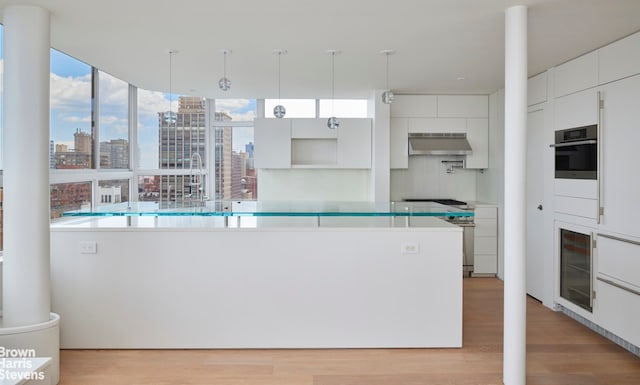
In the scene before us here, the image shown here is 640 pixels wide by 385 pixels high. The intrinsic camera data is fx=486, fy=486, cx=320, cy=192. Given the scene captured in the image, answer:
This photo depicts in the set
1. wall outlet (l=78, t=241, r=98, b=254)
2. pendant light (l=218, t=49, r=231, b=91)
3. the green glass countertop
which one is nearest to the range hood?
the green glass countertop

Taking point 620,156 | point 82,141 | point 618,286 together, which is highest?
point 82,141

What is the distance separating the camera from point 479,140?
649 centimetres

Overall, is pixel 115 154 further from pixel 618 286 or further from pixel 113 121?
pixel 618 286

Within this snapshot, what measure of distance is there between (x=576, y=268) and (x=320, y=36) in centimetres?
312

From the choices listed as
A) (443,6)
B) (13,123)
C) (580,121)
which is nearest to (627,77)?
(580,121)

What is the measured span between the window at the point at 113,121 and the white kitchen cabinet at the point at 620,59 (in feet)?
16.3

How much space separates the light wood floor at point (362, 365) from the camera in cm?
321

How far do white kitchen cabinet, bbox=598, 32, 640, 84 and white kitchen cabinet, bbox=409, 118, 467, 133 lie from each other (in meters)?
2.44

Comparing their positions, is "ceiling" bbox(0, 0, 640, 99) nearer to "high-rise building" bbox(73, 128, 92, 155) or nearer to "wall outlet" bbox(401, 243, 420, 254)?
"high-rise building" bbox(73, 128, 92, 155)

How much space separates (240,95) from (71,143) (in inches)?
90.3

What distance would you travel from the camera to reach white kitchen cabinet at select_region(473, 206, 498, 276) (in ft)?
20.6

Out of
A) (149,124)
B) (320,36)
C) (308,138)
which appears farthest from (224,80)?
(149,124)

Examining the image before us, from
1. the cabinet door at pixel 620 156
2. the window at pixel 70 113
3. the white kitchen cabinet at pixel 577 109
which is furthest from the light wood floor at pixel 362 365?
the window at pixel 70 113

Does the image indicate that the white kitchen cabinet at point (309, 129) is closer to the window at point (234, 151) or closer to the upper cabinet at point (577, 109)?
the window at point (234, 151)
